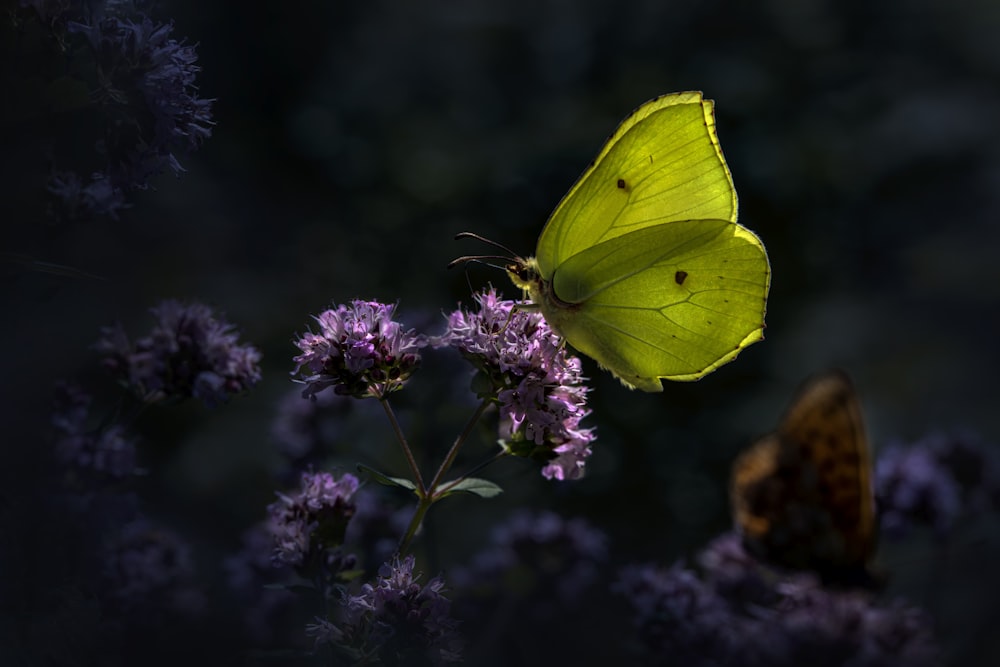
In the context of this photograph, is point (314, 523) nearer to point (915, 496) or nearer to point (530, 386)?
point (530, 386)

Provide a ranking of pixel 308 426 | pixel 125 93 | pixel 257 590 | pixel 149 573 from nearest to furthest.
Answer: pixel 125 93 < pixel 149 573 < pixel 257 590 < pixel 308 426

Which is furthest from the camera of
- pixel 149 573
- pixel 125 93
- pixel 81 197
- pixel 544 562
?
pixel 544 562

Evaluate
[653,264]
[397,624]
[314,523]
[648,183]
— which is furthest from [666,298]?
[397,624]

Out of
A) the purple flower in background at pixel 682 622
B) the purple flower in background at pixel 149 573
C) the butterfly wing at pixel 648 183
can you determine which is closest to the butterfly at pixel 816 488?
the purple flower in background at pixel 682 622

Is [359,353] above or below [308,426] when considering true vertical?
below

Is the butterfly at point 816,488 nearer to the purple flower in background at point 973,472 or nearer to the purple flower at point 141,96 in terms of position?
the purple flower in background at point 973,472

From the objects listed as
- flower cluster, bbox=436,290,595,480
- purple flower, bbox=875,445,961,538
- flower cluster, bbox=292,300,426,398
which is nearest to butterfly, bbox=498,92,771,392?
flower cluster, bbox=436,290,595,480
